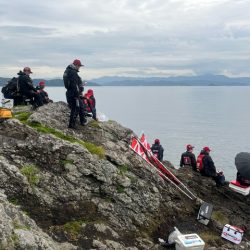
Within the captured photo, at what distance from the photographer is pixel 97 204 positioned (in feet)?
46.0

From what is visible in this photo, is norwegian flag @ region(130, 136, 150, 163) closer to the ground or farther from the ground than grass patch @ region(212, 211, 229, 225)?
farther from the ground

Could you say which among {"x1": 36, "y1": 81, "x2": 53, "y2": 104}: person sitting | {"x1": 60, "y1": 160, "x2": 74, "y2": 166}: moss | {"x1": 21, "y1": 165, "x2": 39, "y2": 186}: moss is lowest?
{"x1": 21, "y1": 165, "x2": 39, "y2": 186}: moss

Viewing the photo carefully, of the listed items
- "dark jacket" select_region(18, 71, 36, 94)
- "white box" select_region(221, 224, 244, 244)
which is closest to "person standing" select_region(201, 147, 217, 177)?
"white box" select_region(221, 224, 244, 244)

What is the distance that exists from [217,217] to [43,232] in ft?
27.3

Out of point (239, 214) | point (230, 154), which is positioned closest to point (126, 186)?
point (239, 214)

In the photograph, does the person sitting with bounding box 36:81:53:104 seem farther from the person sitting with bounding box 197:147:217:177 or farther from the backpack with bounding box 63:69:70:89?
the person sitting with bounding box 197:147:217:177

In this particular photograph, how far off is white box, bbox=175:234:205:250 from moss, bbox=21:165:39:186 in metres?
5.26

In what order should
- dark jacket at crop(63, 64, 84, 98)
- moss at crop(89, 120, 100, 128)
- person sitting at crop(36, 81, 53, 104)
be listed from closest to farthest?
dark jacket at crop(63, 64, 84, 98)
moss at crop(89, 120, 100, 128)
person sitting at crop(36, 81, 53, 104)

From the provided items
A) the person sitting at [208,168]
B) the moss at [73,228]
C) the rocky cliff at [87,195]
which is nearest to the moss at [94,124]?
the rocky cliff at [87,195]

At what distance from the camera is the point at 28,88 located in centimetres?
2097

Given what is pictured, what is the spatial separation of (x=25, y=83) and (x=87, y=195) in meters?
8.96

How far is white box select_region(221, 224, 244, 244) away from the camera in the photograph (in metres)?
15.1

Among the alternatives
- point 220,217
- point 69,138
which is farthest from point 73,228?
point 220,217

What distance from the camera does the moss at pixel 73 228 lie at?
12.2 meters
